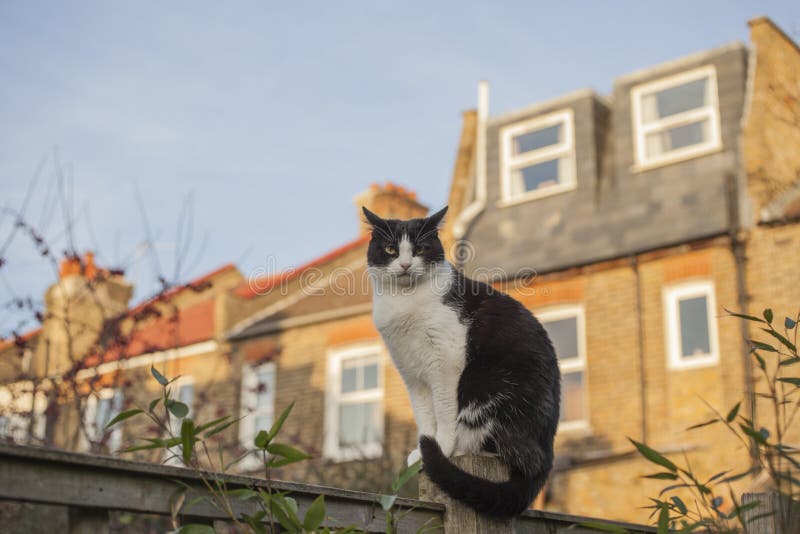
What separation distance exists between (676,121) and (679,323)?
309 centimetres

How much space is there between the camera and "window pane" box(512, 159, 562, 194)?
14.2 m

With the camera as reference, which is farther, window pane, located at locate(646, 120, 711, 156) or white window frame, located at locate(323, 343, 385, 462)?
white window frame, located at locate(323, 343, 385, 462)

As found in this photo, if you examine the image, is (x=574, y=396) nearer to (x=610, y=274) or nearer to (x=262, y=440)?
(x=610, y=274)

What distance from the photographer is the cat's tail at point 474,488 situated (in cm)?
306

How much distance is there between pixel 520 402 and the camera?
137 inches

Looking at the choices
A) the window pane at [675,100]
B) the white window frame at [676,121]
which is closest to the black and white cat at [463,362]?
the white window frame at [676,121]

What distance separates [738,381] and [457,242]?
16.0 feet

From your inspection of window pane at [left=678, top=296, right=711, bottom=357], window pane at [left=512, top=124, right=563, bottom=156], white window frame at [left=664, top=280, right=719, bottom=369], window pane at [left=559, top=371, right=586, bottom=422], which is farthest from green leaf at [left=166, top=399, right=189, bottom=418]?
window pane at [left=512, top=124, right=563, bottom=156]

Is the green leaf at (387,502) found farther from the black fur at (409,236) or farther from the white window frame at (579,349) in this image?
the white window frame at (579,349)

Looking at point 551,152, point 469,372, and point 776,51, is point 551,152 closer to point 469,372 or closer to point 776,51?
point 776,51

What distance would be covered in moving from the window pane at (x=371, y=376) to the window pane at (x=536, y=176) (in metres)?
3.63

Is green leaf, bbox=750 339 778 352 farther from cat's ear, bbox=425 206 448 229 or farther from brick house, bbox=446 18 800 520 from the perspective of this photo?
brick house, bbox=446 18 800 520

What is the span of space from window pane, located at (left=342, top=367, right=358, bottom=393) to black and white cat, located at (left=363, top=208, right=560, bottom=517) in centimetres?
1118

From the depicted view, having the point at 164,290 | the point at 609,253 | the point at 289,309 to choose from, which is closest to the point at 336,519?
the point at 164,290
